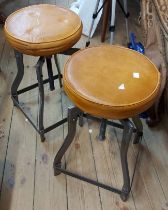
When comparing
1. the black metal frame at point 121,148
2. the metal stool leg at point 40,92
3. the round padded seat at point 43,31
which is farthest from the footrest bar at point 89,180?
the round padded seat at point 43,31

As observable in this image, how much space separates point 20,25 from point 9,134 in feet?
2.13

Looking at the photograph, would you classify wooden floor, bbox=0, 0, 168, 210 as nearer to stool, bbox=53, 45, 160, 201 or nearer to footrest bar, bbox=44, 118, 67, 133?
footrest bar, bbox=44, 118, 67, 133

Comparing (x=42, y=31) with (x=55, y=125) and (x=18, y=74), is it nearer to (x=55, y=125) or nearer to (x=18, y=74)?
(x=18, y=74)

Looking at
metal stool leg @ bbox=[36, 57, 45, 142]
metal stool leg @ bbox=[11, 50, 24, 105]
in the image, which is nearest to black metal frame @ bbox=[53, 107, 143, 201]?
metal stool leg @ bbox=[36, 57, 45, 142]

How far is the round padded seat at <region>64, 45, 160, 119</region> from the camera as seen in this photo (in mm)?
947

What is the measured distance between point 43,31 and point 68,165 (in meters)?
0.71

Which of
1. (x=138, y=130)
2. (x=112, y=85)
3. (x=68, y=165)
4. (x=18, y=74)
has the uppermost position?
(x=112, y=85)

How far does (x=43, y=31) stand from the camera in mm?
1252

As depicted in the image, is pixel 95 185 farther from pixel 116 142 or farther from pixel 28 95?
pixel 28 95

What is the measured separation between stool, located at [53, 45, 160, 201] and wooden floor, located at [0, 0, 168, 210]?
0.18 m

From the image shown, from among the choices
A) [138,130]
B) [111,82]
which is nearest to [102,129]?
[138,130]

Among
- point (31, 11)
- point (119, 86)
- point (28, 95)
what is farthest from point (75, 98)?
point (28, 95)

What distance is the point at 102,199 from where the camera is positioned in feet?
4.14

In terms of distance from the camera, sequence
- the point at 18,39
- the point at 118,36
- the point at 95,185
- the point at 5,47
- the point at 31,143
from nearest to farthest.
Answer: the point at 18,39, the point at 95,185, the point at 31,143, the point at 5,47, the point at 118,36
